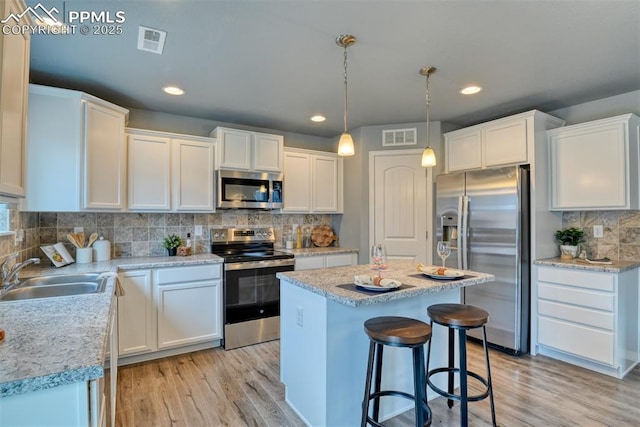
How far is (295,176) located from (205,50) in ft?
6.85

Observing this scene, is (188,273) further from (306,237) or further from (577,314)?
(577,314)

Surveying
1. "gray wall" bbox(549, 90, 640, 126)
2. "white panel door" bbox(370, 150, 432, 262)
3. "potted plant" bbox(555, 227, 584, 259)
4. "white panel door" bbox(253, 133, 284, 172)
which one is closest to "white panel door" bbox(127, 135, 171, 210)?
"white panel door" bbox(253, 133, 284, 172)

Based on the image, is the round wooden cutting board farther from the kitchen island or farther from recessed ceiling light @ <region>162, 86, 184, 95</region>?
recessed ceiling light @ <region>162, 86, 184, 95</region>

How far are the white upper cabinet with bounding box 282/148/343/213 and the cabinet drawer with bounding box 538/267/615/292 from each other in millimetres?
2426

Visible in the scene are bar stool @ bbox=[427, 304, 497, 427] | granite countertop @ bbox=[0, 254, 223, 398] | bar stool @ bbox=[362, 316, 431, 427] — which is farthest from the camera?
bar stool @ bbox=[427, 304, 497, 427]

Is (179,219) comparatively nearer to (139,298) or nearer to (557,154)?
(139,298)

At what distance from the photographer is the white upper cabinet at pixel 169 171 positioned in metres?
3.19

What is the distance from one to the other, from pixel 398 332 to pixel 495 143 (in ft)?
8.76

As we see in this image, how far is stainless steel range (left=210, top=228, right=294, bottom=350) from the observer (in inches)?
130

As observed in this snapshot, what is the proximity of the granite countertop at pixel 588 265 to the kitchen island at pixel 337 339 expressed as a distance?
49.0 inches

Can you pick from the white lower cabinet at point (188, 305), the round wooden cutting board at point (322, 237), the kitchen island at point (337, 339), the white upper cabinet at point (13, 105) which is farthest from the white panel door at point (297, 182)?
the white upper cabinet at point (13, 105)

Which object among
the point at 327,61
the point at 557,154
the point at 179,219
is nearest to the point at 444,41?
the point at 327,61

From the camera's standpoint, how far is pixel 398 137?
4.09m

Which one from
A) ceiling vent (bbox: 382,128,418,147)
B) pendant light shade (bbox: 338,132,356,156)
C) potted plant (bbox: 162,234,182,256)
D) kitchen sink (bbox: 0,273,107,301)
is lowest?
kitchen sink (bbox: 0,273,107,301)
